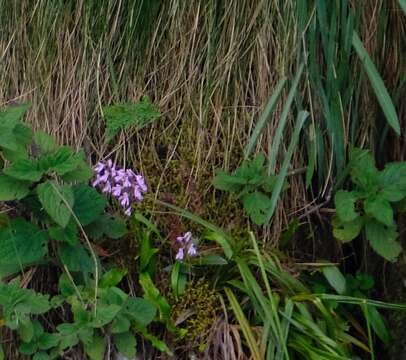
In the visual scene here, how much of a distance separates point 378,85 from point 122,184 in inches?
27.0

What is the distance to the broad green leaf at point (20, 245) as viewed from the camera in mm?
2230

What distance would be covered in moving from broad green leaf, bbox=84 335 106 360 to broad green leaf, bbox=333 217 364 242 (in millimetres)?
639

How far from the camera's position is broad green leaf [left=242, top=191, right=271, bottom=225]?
233cm

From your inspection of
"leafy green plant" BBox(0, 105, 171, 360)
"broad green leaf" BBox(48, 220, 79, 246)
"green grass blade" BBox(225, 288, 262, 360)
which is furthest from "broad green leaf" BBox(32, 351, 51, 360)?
"green grass blade" BBox(225, 288, 262, 360)

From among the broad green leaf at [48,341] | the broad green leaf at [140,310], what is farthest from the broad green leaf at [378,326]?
the broad green leaf at [48,341]

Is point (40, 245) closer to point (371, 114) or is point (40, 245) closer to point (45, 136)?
point (45, 136)

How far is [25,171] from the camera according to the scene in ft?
7.19

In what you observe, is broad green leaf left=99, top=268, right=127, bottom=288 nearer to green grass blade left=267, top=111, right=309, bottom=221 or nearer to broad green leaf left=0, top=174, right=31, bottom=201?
broad green leaf left=0, top=174, right=31, bottom=201

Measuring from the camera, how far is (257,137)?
241 centimetres

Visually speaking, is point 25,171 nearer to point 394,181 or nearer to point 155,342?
point 155,342

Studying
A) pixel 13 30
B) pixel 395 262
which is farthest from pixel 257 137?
pixel 13 30

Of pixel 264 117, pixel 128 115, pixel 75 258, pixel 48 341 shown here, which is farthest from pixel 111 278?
pixel 264 117

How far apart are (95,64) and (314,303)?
→ 870 millimetres

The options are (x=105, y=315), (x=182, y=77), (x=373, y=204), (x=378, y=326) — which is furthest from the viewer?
(x=182, y=77)
